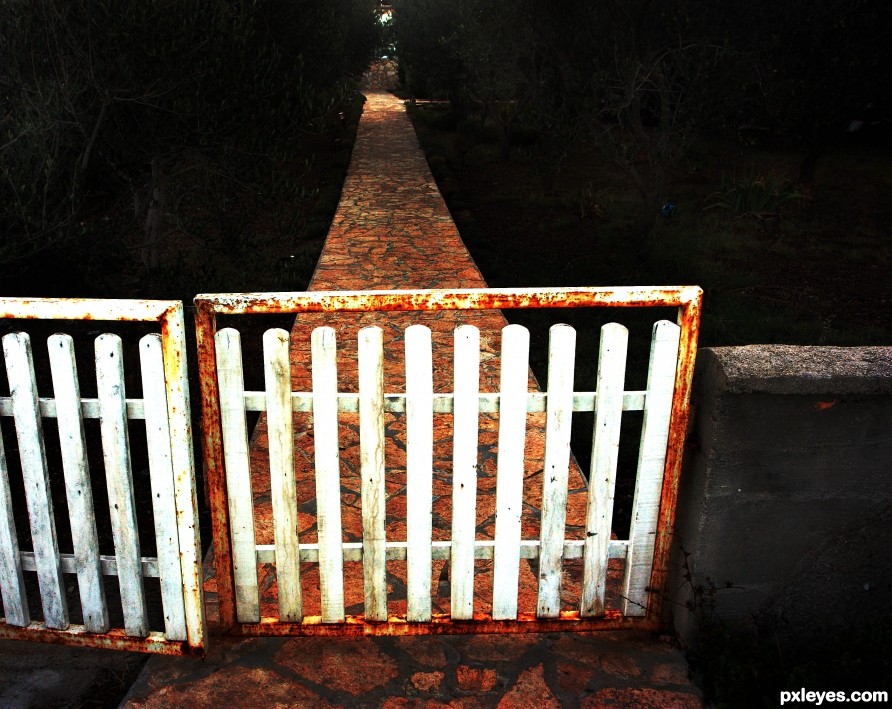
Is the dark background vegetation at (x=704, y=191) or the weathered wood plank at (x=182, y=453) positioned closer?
the weathered wood plank at (x=182, y=453)

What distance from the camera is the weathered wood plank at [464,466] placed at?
8.76ft

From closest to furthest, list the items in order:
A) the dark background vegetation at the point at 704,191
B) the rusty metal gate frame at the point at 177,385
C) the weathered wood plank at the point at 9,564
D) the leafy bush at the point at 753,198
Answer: the rusty metal gate frame at the point at 177,385
the weathered wood plank at the point at 9,564
the dark background vegetation at the point at 704,191
the leafy bush at the point at 753,198

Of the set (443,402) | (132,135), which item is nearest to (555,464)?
(443,402)

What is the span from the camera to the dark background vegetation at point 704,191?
7449mm

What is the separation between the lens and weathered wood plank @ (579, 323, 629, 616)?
2719 mm

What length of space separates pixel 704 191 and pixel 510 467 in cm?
1309

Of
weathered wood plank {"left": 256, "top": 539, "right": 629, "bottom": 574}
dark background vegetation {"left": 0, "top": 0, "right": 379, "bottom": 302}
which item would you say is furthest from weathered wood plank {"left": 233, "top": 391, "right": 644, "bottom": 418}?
dark background vegetation {"left": 0, "top": 0, "right": 379, "bottom": 302}

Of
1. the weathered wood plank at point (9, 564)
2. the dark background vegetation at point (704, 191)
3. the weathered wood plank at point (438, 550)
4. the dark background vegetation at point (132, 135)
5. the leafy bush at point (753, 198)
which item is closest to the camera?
the weathered wood plank at point (9, 564)

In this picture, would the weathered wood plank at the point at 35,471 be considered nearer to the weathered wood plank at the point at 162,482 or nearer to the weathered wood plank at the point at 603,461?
the weathered wood plank at the point at 162,482

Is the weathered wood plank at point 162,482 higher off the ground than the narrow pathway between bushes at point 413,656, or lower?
higher

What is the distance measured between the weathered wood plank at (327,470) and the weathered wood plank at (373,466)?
0.31ft

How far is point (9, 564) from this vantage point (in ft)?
9.45

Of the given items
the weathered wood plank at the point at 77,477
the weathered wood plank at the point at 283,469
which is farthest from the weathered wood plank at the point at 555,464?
the weathered wood plank at the point at 77,477

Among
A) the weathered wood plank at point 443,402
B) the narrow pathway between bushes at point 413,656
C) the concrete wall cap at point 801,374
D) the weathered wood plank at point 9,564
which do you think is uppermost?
the concrete wall cap at point 801,374
